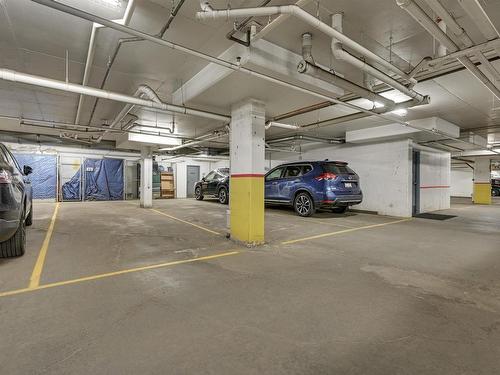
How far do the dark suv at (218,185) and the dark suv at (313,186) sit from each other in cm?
250

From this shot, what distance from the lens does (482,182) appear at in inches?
573

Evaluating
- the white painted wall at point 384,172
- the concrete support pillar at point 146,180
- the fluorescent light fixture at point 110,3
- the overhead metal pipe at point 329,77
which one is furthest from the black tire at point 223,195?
the fluorescent light fixture at point 110,3

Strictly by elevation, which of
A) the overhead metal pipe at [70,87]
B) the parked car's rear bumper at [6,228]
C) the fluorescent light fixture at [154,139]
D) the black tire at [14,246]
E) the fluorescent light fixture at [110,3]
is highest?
the fluorescent light fixture at [110,3]

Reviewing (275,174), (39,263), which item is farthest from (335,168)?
(39,263)

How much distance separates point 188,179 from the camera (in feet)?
53.1

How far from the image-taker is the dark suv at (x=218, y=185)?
428 inches

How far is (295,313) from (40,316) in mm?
1951

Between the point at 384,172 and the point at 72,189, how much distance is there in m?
13.5

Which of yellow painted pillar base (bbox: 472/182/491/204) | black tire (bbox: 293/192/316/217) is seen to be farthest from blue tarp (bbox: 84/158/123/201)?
yellow painted pillar base (bbox: 472/182/491/204)

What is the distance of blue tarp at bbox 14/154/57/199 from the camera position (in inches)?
451

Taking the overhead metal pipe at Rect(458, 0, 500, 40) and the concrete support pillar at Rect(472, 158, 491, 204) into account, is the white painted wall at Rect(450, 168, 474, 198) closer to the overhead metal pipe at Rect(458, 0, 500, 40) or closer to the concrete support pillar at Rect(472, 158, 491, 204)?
the concrete support pillar at Rect(472, 158, 491, 204)

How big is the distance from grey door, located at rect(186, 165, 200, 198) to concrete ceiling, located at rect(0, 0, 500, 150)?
32.9ft

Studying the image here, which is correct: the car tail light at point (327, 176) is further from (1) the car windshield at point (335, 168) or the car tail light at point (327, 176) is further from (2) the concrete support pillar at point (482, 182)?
(2) the concrete support pillar at point (482, 182)

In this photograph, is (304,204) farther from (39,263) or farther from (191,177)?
(191,177)
